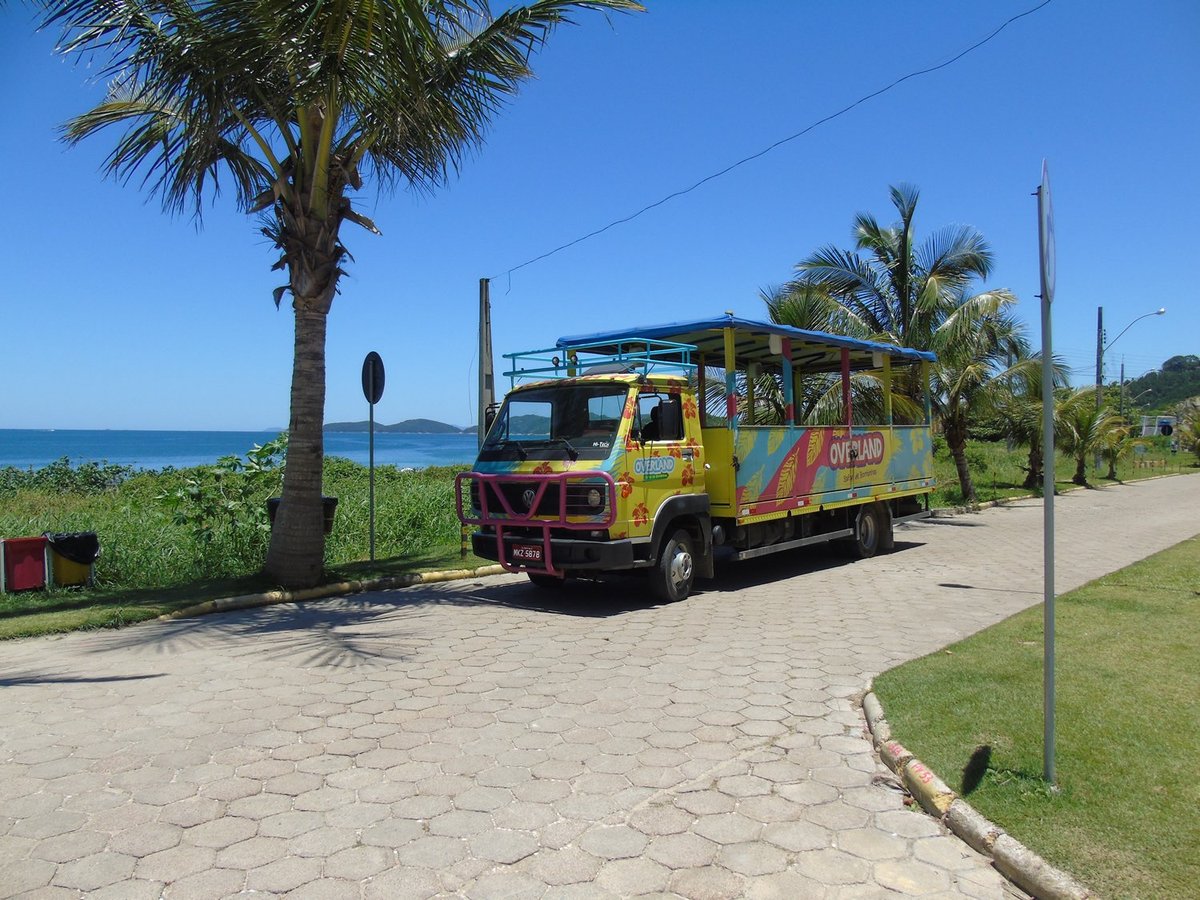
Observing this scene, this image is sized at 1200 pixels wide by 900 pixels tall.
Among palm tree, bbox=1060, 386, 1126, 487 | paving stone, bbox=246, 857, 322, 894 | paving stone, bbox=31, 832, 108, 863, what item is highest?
palm tree, bbox=1060, 386, 1126, 487

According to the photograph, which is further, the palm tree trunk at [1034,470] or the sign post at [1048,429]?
the palm tree trunk at [1034,470]

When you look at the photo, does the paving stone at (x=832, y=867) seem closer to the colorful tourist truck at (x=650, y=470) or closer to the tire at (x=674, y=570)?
the colorful tourist truck at (x=650, y=470)

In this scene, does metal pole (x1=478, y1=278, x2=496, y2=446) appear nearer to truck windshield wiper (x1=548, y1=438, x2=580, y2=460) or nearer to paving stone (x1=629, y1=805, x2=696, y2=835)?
truck windshield wiper (x1=548, y1=438, x2=580, y2=460)

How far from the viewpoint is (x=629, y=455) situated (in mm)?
9055

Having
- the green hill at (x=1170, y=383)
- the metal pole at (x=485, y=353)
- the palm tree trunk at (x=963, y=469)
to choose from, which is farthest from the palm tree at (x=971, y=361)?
the green hill at (x=1170, y=383)

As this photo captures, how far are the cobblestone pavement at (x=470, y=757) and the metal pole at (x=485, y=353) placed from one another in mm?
6323

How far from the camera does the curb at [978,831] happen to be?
3.31 m

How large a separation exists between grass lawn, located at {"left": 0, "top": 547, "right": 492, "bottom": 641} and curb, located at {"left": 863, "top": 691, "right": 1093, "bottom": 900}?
7.27 metres

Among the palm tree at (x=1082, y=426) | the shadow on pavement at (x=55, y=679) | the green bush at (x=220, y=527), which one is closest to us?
the shadow on pavement at (x=55, y=679)

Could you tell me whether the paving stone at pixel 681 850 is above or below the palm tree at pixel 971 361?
below

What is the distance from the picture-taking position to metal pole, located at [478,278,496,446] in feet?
48.7

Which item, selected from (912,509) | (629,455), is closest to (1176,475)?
(912,509)

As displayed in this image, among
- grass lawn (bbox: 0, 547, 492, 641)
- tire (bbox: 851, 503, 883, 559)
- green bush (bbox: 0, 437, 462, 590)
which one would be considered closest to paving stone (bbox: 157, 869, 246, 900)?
grass lawn (bbox: 0, 547, 492, 641)

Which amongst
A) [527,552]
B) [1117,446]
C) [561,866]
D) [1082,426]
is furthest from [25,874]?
[1117,446]
